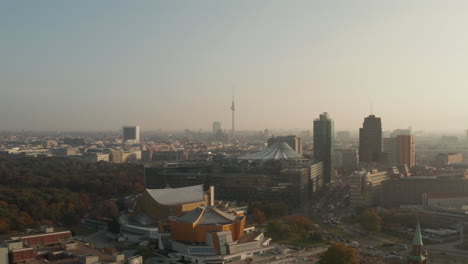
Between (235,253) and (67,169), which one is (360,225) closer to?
(235,253)

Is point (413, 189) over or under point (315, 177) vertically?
under

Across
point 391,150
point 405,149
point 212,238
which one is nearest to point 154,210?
point 212,238

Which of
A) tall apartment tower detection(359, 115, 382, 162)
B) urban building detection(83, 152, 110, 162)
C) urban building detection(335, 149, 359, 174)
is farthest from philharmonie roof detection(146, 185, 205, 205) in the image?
urban building detection(83, 152, 110, 162)

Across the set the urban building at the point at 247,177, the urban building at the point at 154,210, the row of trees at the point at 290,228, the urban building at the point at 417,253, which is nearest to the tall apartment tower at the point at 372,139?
the urban building at the point at 247,177

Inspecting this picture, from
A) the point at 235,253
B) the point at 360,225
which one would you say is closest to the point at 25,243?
the point at 235,253

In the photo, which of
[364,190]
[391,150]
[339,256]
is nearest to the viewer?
[339,256]

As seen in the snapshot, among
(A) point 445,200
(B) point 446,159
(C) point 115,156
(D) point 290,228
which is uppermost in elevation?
(B) point 446,159

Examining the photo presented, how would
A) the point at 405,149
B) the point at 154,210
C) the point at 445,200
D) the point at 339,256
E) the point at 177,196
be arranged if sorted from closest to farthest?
the point at 339,256, the point at 154,210, the point at 177,196, the point at 445,200, the point at 405,149

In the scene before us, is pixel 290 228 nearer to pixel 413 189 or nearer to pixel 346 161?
pixel 413 189
